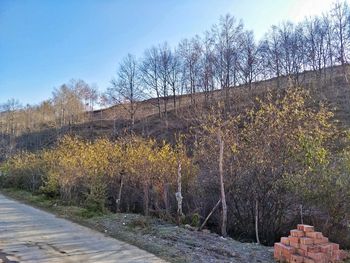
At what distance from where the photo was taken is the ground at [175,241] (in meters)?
7.55

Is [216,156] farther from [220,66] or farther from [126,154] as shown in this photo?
[220,66]

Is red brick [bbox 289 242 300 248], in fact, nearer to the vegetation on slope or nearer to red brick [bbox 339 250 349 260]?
red brick [bbox 339 250 349 260]

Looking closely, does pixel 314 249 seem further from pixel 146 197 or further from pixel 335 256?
pixel 146 197

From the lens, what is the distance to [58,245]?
832 centimetres

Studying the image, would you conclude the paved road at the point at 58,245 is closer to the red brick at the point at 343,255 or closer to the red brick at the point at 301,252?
the red brick at the point at 301,252

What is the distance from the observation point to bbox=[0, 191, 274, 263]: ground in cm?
755

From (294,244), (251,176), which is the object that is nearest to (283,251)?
(294,244)

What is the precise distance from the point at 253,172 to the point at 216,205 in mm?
1252

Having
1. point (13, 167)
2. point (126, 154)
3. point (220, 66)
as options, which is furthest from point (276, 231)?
point (220, 66)

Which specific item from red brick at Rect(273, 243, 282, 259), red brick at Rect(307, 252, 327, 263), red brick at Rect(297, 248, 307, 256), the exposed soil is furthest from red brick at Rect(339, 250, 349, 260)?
the exposed soil

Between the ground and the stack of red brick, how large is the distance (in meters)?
0.40

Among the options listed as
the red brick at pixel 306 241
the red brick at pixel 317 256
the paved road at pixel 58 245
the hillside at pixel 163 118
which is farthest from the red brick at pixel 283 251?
the hillside at pixel 163 118

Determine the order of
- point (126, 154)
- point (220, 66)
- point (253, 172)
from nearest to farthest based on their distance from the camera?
point (253, 172) < point (126, 154) < point (220, 66)

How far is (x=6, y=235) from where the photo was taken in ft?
30.9
